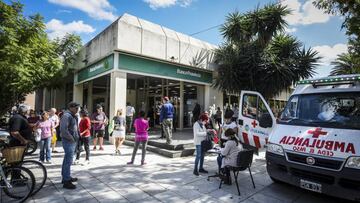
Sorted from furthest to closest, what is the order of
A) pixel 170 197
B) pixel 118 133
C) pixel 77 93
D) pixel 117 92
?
1. pixel 77 93
2. pixel 117 92
3. pixel 118 133
4. pixel 170 197

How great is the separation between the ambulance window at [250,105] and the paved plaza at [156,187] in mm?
1482

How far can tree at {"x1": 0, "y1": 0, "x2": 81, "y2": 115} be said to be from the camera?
10.4 meters

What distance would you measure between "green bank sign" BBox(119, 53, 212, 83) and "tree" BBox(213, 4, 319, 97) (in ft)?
3.66

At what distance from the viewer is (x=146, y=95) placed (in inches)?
627

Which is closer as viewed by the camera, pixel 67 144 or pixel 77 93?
pixel 67 144

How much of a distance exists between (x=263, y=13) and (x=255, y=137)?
8558 millimetres

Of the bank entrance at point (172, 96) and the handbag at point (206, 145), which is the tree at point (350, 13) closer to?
the handbag at point (206, 145)

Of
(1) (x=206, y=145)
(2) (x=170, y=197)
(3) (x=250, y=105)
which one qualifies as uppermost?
(3) (x=250, y=105)

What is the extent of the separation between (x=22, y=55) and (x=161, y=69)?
643 centimetres

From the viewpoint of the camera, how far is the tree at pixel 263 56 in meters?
11.7

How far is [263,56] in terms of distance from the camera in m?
11.8

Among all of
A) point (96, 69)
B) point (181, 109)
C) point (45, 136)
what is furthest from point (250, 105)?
point (96, 69)

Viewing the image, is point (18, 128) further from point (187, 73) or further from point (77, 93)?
point (77, 93)

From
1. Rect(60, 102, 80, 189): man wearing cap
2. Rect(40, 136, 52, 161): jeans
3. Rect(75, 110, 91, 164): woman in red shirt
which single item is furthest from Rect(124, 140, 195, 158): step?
Rect(60, 102, 80, 189): man wearing cap
